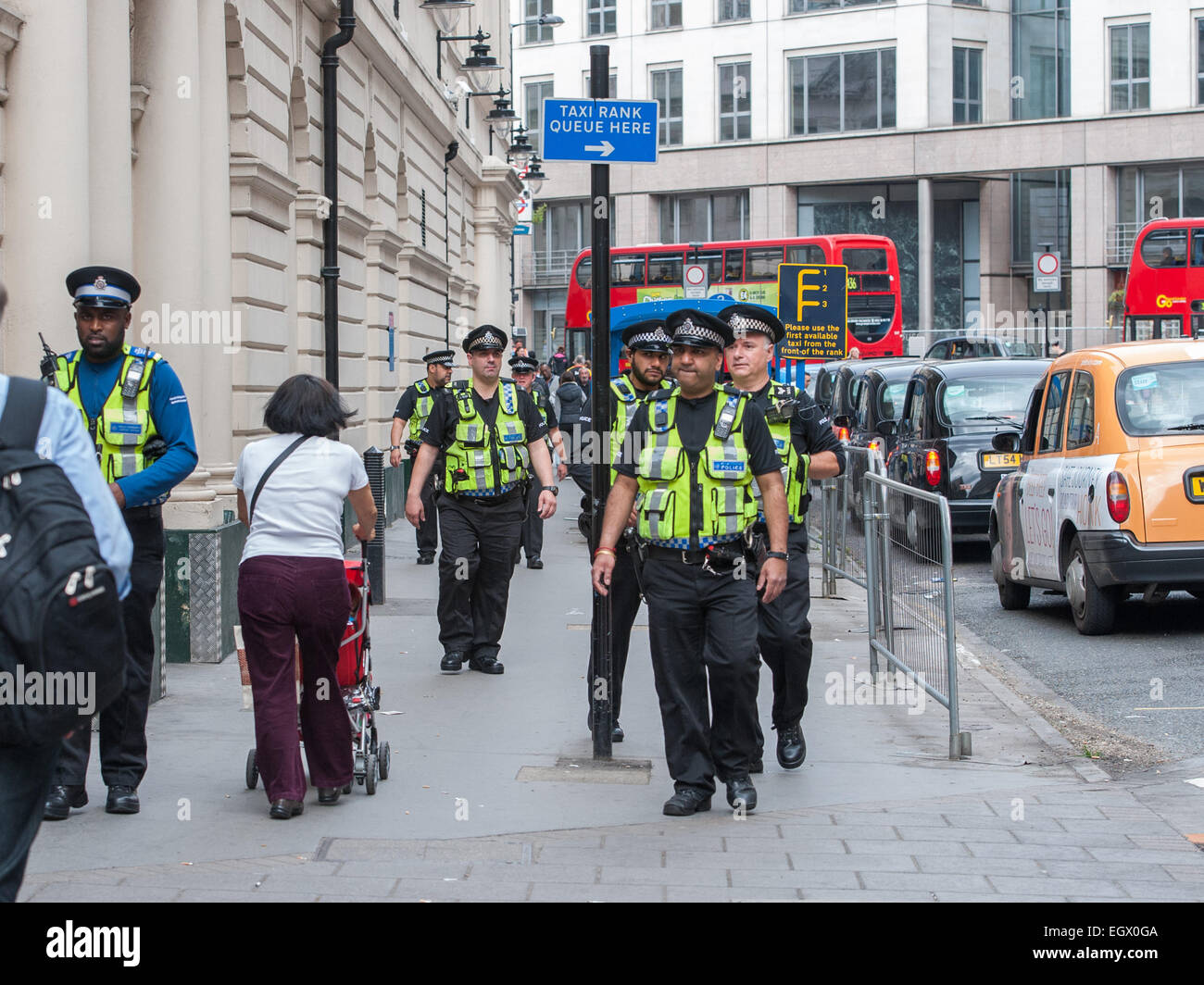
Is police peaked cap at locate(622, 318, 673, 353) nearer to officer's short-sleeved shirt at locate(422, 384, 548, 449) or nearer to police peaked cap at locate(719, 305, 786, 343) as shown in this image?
police peaked cap at locate(719, 305, 786, 343)

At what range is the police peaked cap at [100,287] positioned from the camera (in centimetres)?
619

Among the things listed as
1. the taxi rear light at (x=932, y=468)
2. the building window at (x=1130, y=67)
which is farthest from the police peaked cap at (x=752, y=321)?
the building window at (x=1130, y=67)

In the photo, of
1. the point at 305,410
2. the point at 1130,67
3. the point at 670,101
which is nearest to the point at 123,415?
the point at 305,410

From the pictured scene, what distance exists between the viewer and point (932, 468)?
631 inches

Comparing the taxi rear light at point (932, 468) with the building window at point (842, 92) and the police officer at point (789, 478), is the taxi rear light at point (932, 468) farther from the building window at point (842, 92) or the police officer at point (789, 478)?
the building window at point (842, 92)

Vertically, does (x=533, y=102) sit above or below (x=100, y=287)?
above

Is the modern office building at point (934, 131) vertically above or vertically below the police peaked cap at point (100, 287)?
above

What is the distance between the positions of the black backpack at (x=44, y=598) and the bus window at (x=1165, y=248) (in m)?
33.0

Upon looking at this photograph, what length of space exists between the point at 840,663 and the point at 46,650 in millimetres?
7525

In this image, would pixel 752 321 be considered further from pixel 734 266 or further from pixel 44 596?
pixel 734 266

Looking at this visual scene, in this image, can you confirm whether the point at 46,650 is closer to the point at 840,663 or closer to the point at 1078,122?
the point at 840,663

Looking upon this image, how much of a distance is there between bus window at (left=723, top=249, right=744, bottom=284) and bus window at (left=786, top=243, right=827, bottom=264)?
1.08 metres

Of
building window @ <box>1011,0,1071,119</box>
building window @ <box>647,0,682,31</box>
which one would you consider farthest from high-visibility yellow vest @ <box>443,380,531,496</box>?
building window @ <box>647,0,682,31</box>

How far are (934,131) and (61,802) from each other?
168ft
